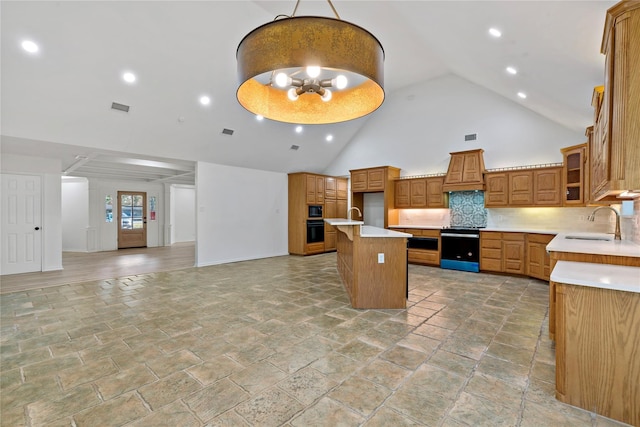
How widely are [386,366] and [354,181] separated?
6.31 meters

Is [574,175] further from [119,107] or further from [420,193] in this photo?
[119,107]

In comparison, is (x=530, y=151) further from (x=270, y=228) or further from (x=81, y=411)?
(x=81, y=411)

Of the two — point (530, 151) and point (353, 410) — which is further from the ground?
point (530, 151)

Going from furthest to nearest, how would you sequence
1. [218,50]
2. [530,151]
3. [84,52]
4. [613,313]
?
[530,151]
[218,50]
[84,52]
[613,313]

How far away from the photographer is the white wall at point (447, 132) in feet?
19.1

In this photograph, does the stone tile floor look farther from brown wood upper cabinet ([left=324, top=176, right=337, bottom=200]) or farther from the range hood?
brown wood upper cabinet ([left=324, top=176, right=337, bottom=200])

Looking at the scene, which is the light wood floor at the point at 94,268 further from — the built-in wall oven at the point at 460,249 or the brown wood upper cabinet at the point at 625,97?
the brown wood upper cabinet at the point at 625,97

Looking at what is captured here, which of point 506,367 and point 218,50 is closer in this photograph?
point 506,367

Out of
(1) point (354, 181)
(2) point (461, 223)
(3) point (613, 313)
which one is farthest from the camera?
(1) point (354, 181)

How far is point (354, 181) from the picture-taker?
27.0 feet

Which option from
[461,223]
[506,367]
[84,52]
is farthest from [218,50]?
[461,223]

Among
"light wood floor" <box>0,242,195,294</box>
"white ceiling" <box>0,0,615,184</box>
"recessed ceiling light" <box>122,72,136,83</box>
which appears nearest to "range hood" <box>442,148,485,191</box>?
"white ceiling" <box>0,0,615,184</box>

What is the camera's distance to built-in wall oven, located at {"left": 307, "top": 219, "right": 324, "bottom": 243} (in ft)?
27.4

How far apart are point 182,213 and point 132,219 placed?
215 cm
